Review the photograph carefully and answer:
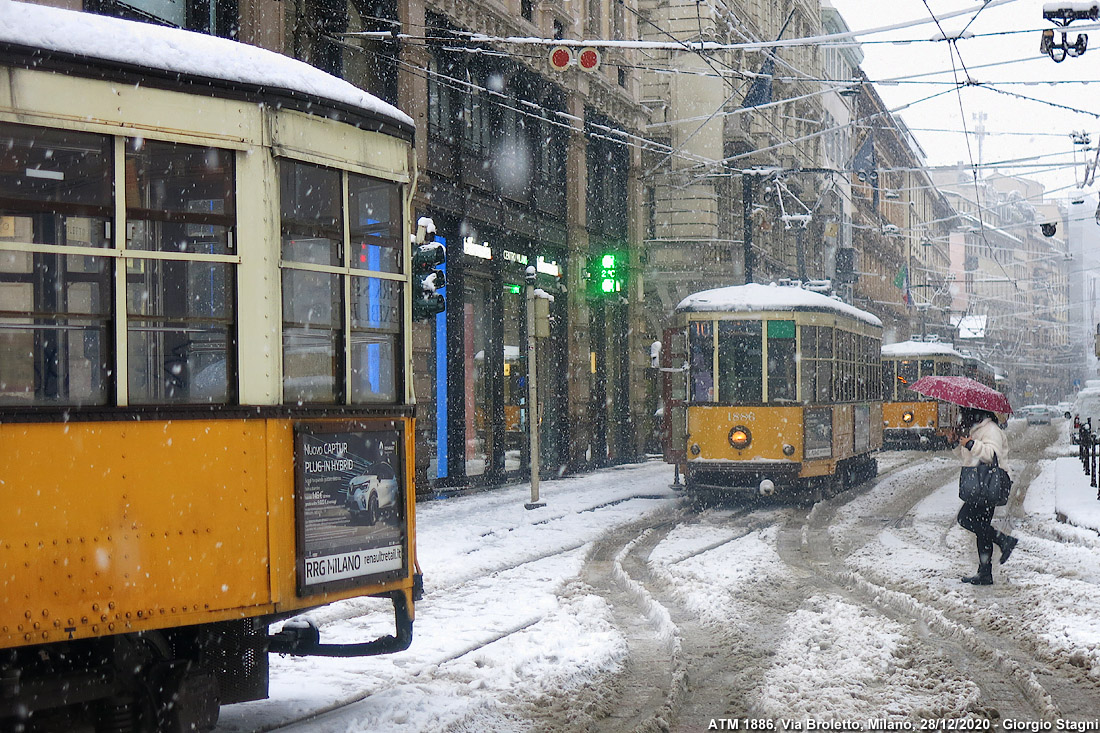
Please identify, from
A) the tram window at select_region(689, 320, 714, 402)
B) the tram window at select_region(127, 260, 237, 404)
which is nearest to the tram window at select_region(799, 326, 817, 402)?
the tram window at select_region(689, 320, 714, 402)

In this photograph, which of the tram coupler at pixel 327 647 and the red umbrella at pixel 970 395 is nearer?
the tram coupler at pixel 327 647

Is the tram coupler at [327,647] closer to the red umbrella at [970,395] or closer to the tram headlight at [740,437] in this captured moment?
the red umbrella at [970,395]

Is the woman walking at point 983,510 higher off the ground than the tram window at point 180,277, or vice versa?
the tram window at point 180,277

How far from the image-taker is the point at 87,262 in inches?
191

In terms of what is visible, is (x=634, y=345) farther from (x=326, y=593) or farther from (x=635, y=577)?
(x=326, y=593)

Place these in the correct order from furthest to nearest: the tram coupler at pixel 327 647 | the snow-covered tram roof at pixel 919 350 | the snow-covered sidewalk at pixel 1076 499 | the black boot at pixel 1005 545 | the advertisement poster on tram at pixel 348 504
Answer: the snow-covered tram roof at pixel 919 350 < the snow-covered sidewalk at pixel 1076 499 < the black boot at pixel 1005 545 < the tram coupler at pixel 327 647 < the advertisement poster on tram at pixel 348 504

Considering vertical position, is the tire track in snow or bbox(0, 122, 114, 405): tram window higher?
bbox(0, 122, 114, 405): tram window

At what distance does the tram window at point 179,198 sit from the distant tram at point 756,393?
12570mm

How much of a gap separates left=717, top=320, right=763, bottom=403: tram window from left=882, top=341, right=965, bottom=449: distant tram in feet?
57.3

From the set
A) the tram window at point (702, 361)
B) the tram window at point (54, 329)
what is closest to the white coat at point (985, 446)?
the tram window at point (702, 361)

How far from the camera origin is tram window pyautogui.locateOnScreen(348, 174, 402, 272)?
19.3 ft

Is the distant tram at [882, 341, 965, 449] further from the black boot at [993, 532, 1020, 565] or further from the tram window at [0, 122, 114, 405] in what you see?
the tram window at [0, 122, 114, 405]

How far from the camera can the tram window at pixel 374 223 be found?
5875mm

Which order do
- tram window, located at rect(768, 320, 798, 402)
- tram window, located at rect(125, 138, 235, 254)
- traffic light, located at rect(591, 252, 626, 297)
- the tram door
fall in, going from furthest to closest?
traffic light, located at rect(591, 252, 626, 297) < the tram door < tram window, located at rect(768, 320, 798, 402) < tram window, located at rect(125, 138, 235, 254)
